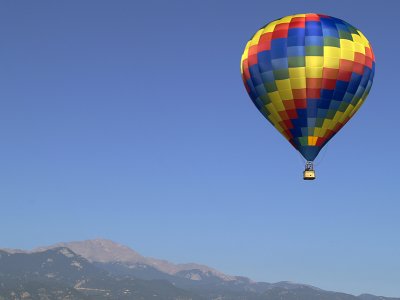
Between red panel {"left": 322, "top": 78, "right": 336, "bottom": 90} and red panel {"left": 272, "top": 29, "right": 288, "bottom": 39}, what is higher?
red panel {"left": 272, "top": 29, "right": 288, "bottom": 39}

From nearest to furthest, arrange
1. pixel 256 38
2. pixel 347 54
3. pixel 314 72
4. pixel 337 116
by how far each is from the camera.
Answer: pixel 314 72 → pixel 347 54 → pixel 337 116 → pixel 256 38

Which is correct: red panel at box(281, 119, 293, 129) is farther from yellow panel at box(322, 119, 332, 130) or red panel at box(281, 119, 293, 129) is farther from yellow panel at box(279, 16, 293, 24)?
yellow panel at box(279, 16, 293, 24)

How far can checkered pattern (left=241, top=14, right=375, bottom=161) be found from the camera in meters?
89.1

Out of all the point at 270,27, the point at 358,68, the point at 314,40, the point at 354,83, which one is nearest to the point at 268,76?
the point at 270,27

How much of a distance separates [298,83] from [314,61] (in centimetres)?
385

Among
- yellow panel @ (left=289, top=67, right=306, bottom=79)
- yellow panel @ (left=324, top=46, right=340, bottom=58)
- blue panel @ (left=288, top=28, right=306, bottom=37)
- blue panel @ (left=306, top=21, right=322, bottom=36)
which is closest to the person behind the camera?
yellow panel @ (left=289, top=67, right=306, bottom=79)

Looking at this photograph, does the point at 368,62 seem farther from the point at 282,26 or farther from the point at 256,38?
the point at 256,38

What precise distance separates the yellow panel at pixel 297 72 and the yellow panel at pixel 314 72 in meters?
0.55

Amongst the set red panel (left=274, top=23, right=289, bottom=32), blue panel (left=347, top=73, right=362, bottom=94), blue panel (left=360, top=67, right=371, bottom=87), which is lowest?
blue panel (left=347, top=73, right=362, bottom=94)

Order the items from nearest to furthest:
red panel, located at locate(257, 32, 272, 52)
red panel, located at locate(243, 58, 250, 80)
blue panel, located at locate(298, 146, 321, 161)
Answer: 1. blue panel, located at locate(298, 146, 321, 161)
2. red panel, located at locate(257, 32, 272, 52)
3. red panel, located at locate(243, 58, 250, 80)

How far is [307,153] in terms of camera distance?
289 feet

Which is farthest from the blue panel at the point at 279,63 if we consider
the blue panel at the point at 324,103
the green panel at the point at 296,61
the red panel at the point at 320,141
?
the red panel at the point at 320,141

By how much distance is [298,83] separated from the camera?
89.2 meters

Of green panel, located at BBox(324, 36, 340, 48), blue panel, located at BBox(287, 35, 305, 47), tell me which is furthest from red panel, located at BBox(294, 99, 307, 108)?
green panel, located at BBox(324, 36, 340, 48)
